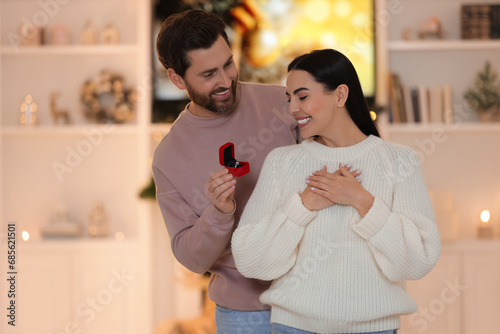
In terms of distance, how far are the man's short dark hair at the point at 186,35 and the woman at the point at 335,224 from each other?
0.28 m

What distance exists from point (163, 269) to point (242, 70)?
1.37 m

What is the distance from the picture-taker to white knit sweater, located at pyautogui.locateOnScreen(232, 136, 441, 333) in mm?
1448

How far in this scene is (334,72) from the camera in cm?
157

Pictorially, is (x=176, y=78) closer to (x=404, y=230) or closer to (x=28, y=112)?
(x=404, y=230)

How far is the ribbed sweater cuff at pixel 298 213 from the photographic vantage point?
148 cm

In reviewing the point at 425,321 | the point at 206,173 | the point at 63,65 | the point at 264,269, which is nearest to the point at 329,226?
the point at 264,269

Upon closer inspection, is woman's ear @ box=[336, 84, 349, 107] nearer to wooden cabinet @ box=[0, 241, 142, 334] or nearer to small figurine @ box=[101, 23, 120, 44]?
wooden cabinet @ box=[0, 241, 142, 334]

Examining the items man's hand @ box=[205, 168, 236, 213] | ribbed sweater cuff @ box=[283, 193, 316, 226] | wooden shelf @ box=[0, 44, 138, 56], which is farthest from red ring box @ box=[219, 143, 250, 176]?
wooden shelf @ box=[0, 44, 138, 56]

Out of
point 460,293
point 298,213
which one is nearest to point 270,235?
point 298,213

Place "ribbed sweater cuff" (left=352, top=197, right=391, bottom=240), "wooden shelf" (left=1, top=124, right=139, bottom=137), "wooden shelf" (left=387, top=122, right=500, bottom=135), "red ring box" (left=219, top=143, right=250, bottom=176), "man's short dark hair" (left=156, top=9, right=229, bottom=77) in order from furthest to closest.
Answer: "wooden shelf" (left=1, top=124, right=139, bottom=137) → "wooden shelf" (left=387, top=122, right=500, bottom=135) → "man's short dark hair" (left=156, top=9, right=229, bottom=77) → "red ring box" (left=219, top=143, right=250, bottom=176) → "ribbed sweater cuff" (left=352, top=197, right=391, bottom=240)

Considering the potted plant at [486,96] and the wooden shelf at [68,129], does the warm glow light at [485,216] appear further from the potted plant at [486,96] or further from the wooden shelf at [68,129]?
the wooden shelf at [68,129]

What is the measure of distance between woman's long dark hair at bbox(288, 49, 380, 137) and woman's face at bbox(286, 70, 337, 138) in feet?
0.06

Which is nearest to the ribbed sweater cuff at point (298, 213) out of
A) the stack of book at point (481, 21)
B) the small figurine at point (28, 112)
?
the stack of book at point (481, 21)

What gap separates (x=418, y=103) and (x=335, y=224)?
2.39m
